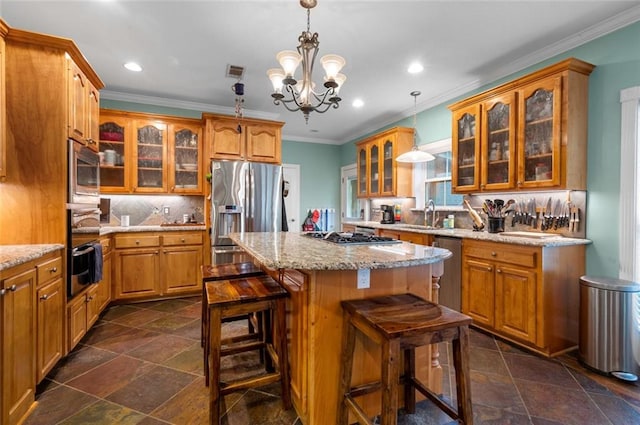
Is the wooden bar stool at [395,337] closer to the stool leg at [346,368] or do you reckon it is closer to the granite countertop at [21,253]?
the stool leg at [346,368]

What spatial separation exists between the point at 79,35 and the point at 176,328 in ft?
9.24

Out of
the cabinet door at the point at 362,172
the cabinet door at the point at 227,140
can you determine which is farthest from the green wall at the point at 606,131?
the cabinet door at the point at 227,140

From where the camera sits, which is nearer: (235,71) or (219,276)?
(219,276)

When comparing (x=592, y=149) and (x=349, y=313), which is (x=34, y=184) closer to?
(x=349, y=313)

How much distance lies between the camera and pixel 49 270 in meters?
2.07

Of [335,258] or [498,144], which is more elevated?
[498,144]

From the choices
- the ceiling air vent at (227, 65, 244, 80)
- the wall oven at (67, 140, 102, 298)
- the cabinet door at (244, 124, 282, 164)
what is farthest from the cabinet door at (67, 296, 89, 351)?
the ceiling air vent at (227, 65, 244, 80)

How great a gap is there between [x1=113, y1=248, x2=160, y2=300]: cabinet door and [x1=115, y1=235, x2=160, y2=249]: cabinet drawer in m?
0.06

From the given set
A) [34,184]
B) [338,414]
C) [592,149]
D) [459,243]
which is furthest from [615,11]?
[34,184]

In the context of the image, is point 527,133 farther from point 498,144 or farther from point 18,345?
point 18,345

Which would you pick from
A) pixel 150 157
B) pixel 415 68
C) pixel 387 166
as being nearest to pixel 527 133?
pixel 415 68

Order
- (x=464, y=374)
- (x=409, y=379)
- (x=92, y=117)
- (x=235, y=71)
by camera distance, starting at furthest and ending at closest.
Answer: (x=235, y=71) < (x=92, y=117) < (x=409, y=379) < (x=464, y=374)

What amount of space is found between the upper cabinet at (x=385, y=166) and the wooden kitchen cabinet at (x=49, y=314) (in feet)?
12.8

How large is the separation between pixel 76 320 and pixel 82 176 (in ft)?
3.86
